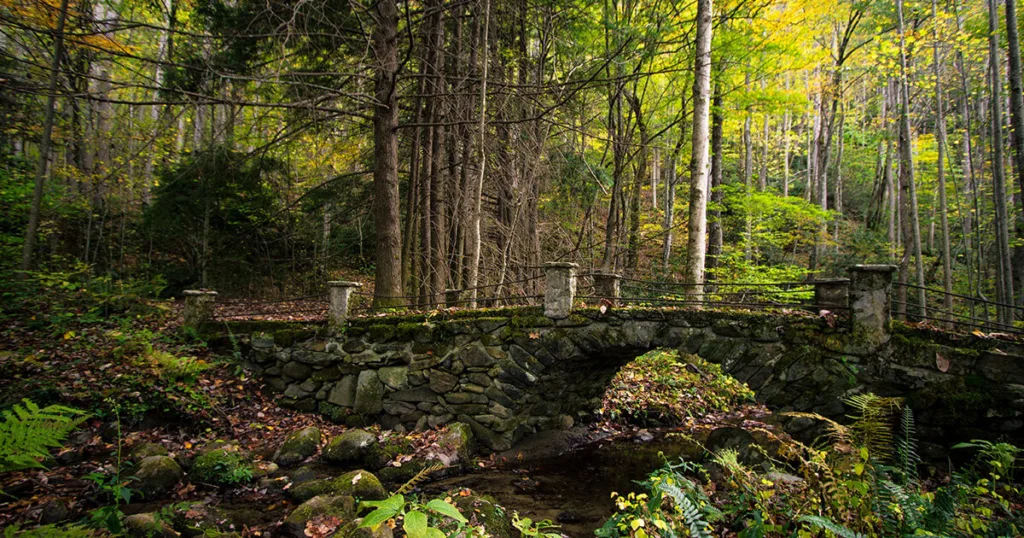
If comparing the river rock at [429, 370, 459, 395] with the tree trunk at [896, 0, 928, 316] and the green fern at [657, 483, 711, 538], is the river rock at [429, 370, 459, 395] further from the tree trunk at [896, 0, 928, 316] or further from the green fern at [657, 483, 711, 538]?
the tree trunk at [896, 0, 928, 316]

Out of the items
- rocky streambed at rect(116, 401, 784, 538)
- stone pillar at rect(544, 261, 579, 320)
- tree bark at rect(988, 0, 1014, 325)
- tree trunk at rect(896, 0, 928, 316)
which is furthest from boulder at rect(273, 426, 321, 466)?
tree trunk at rect(896, 0, 928, 316)

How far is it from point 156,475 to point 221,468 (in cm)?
61

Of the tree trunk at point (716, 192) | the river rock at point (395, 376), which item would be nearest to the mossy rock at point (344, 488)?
the river rock at point (395, 376)

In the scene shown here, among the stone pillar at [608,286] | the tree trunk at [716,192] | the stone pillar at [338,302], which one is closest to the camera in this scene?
the stone pillar at [608,286]

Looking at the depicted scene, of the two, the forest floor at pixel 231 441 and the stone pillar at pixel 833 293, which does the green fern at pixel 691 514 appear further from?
the stone pillar at pixel 833 293

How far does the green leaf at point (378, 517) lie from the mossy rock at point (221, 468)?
15.9 ft

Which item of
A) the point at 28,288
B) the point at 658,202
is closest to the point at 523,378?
the point at 28,288

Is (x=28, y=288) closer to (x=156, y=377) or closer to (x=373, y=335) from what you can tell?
(x=156, y=377)

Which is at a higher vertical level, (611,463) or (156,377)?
(156,377)

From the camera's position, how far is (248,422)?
661cm

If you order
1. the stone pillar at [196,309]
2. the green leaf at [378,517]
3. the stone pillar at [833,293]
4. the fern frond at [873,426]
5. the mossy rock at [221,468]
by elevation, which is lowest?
the mossy rock at [221,468]

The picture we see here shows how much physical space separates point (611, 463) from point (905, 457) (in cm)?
413

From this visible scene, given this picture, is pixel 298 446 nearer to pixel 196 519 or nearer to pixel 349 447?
pixel 349 447

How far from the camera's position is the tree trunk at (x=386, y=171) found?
7465 millimetres
